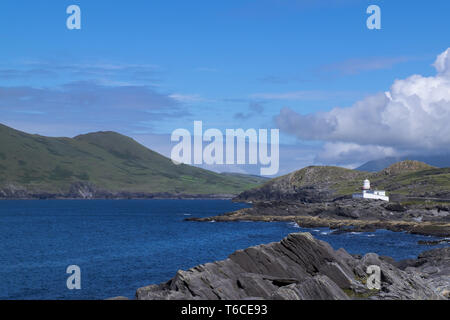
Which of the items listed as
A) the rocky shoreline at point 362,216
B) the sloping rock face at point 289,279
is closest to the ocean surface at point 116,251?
the rocky shoreline at point 362,216

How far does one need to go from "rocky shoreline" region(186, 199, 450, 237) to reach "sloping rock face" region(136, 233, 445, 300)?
8165cm

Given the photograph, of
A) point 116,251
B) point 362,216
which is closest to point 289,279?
point 116,251

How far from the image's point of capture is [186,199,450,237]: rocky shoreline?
125869 millimetres

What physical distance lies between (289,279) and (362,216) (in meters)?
123

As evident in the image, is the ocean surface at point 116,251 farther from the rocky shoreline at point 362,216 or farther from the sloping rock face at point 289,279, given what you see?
the sloping rock face at point 289,279

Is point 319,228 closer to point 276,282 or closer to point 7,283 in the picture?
point 7,283

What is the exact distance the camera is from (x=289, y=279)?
34.0m

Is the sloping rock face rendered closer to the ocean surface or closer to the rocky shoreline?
the ocean surface

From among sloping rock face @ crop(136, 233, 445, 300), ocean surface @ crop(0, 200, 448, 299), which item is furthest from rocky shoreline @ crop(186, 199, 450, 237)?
sloping rock face @ crop(136, 233, 445, 300)

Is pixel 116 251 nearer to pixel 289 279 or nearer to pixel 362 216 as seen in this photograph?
pixel 289 279

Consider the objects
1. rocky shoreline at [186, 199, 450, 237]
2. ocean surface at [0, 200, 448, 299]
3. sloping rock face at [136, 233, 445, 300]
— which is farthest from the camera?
rocky shoreline at [186, 199, 450, 237]

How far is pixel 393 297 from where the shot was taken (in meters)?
30.6

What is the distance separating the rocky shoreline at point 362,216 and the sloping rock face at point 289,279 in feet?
268
